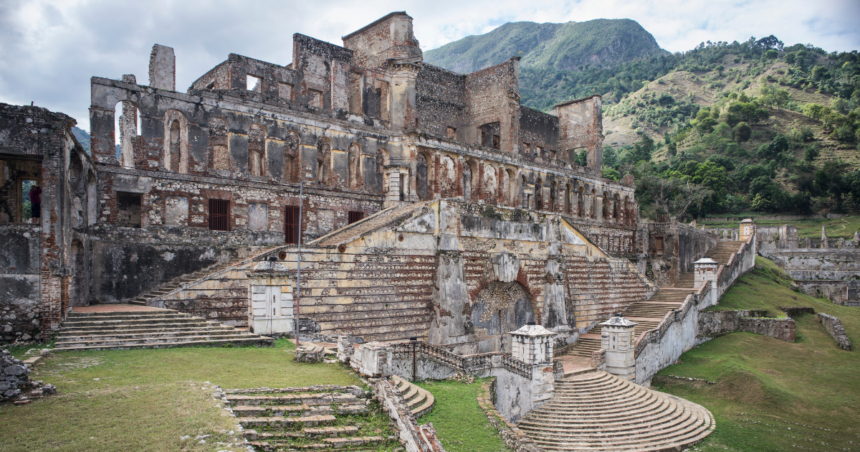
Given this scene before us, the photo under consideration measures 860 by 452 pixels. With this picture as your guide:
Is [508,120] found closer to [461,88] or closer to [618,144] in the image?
[461,88]

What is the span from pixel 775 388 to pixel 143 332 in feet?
71.7

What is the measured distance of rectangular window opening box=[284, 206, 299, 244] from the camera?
23562 millimetres

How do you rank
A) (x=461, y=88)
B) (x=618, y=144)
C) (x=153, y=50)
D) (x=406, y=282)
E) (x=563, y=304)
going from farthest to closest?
(x=618, y=144), (x=461, y=88), (x=563, y=304), (x=153, y=50), (x=406, y=282)

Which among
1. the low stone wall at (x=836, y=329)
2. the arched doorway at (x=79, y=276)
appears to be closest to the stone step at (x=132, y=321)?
the arched doorway at (x=79, y=276)

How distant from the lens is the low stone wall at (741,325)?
29.8m

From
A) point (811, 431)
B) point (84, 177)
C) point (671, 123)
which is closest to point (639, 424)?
point (811, 431)

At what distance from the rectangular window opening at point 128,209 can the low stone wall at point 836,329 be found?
3325cm

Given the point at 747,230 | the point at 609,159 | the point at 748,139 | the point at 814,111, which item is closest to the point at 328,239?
the point at 747,230

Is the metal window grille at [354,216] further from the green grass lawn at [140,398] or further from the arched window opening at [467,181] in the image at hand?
the green grass lawn at [140,398]

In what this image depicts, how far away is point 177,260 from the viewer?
64.4 feet

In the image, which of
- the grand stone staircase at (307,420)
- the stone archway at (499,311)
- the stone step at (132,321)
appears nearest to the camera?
the grand stone staircase at (307,420)

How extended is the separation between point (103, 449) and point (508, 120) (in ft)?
103

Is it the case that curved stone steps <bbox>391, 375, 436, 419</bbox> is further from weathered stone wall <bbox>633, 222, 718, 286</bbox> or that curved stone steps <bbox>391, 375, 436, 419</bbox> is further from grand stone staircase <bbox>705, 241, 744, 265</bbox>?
grand stone staircase <bbox>705, 241, 744, 265</bbox>

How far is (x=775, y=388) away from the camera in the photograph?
21750mm
